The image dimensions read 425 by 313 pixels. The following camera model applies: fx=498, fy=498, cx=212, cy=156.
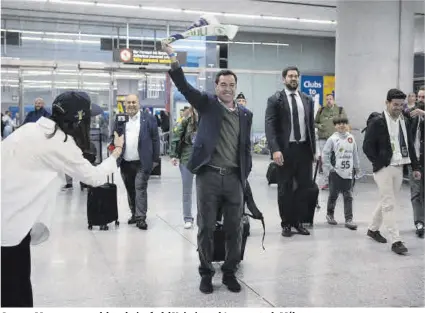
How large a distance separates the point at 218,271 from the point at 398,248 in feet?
6.22

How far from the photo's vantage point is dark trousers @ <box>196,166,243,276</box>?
3812 millimetres

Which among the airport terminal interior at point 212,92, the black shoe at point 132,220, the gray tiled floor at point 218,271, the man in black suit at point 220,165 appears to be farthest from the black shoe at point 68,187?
the man in black suit at point 220,165

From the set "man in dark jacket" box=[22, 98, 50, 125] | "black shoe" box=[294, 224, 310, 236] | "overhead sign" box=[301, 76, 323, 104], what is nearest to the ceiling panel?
"overhead sign" box=[301, 76, 323, 104]

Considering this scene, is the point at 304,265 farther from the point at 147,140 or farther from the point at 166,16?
the point at 166,16

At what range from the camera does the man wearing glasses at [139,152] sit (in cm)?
618

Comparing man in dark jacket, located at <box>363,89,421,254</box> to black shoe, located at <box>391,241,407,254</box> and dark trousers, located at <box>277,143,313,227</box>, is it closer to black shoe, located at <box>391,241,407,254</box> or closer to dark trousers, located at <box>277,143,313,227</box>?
black shoe, located at <box>391,241,407,254</box>

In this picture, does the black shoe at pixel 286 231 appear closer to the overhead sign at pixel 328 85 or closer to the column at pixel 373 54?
the column at pixel 373 54

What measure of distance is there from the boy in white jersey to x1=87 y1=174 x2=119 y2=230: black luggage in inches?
108

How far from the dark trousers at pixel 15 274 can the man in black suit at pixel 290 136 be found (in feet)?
11.3

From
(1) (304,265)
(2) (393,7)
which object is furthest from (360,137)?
(1) (304,265)

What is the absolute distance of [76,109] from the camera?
2666 millimetres

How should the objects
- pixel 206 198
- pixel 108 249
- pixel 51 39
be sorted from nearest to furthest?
1. pixel 206 198
2. pixel 108 249
3. pixel 51 39

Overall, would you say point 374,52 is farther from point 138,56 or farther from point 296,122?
point 138,56
